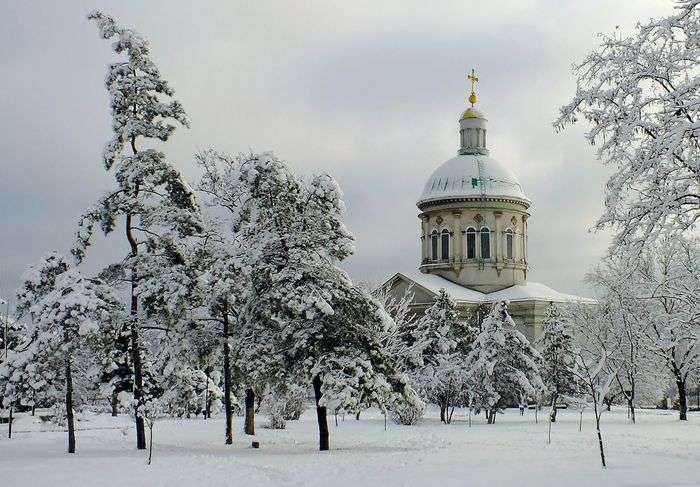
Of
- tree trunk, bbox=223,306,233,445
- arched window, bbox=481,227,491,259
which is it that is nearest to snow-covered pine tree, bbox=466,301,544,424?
tree trunk, bbox=223,306,233,445

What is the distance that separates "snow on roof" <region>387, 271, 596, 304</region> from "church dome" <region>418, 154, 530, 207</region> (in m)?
6.70

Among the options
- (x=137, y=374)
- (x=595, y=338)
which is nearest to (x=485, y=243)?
(x=595, y=338)

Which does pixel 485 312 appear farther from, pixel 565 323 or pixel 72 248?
pixel 72 248

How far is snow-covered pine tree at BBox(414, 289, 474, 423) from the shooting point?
145ft

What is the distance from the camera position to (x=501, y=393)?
Result: 1711 inches

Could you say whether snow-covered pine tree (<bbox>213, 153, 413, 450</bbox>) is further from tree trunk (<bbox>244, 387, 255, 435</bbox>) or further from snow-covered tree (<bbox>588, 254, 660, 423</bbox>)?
snow-covered tree (<bbox>588, 254, 660, 423</bbox>)

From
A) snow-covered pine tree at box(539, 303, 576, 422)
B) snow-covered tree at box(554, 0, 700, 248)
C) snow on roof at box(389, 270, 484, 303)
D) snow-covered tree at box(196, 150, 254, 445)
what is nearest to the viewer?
snow-covered tree at box(554, 0, 700, 248)

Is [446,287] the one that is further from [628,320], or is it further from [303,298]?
[303,298]

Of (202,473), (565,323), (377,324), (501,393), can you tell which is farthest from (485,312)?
(202,473)

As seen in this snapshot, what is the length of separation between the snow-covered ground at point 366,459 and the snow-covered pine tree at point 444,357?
9.95 m

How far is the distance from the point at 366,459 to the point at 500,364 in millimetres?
23240

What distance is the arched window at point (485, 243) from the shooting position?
6800 cm

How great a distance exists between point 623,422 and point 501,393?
6.08 metres

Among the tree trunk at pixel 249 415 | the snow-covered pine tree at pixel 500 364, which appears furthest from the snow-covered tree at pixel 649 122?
the snow-covered pine tree at pixel 500 364
